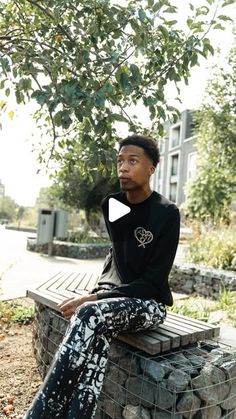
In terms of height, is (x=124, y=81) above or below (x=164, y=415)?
above

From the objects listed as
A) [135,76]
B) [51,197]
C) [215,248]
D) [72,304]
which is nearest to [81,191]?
[51,197]

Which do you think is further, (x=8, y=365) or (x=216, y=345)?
(x=8, y=365)

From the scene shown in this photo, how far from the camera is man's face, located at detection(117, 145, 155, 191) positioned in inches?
90.0

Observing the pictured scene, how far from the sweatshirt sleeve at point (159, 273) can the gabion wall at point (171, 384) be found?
1.13 feet

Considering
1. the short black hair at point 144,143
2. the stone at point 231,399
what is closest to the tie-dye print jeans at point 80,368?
the stone at point 231,399

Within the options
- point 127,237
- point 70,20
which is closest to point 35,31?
point 70,20

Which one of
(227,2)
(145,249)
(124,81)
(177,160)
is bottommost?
(145,249)

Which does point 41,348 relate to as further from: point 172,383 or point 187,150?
point 187,150

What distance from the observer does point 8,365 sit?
3.15 m

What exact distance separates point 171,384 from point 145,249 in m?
0.71

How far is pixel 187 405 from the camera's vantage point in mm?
1950

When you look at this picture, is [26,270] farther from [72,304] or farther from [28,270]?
[72,304]

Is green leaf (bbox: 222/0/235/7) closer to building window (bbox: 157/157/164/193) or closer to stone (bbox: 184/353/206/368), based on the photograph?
stone (bbox: 184/353/206/368)

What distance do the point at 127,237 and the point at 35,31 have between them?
86.0 inches
